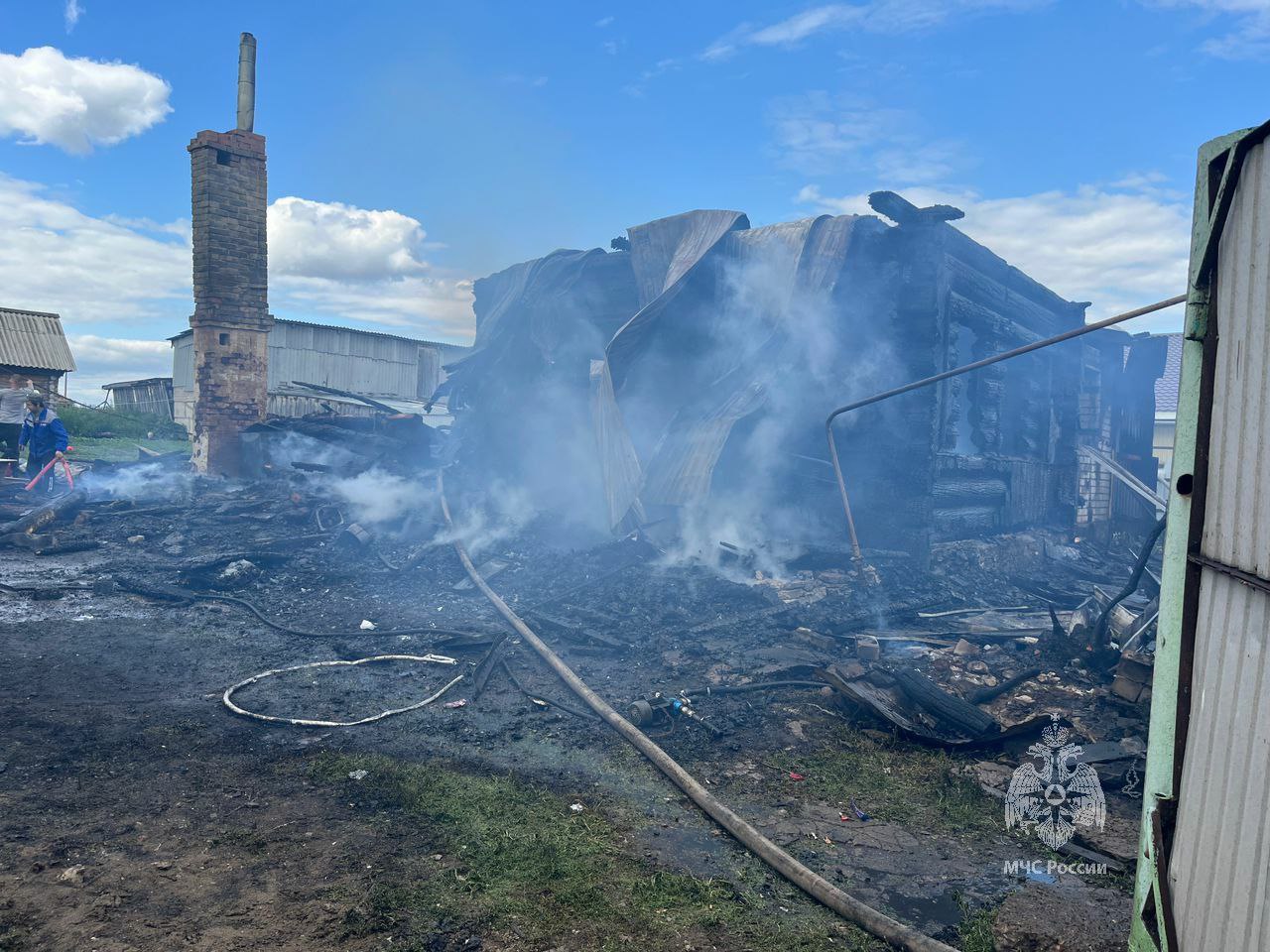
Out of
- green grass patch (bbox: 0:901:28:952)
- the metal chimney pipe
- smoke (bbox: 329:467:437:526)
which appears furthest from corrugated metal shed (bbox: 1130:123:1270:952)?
the metal chimney pipe

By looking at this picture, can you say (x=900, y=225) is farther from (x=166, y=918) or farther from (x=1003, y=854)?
(x=166, y=918)

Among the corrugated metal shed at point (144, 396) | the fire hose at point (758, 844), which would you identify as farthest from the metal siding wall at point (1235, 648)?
the corrugated metal shed at point (144, 396)

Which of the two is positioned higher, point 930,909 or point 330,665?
point 930,909

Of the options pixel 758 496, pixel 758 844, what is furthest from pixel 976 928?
pixel 758 496

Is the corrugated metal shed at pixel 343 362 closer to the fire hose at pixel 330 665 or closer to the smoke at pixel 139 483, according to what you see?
the smoke at pixel 139 483

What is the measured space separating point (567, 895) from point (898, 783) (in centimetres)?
242

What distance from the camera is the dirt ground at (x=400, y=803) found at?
10.2ft

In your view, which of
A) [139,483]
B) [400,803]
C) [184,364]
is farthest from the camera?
[184,364]

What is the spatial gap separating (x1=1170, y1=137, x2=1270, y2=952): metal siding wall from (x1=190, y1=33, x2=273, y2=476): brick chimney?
16.5 metres

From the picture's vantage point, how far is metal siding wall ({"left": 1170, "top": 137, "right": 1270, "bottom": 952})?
1745mm

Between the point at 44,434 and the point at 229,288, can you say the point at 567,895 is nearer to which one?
the point at 44,434

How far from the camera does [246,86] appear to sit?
51.6ft

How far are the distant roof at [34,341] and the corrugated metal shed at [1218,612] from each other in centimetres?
2903

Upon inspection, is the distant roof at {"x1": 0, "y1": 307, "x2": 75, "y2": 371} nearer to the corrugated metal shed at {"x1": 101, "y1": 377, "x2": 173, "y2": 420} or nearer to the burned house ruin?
the corrugated metal shed at {"x1": 101, "y1": 377, "x2": 173, "y2": 420}
